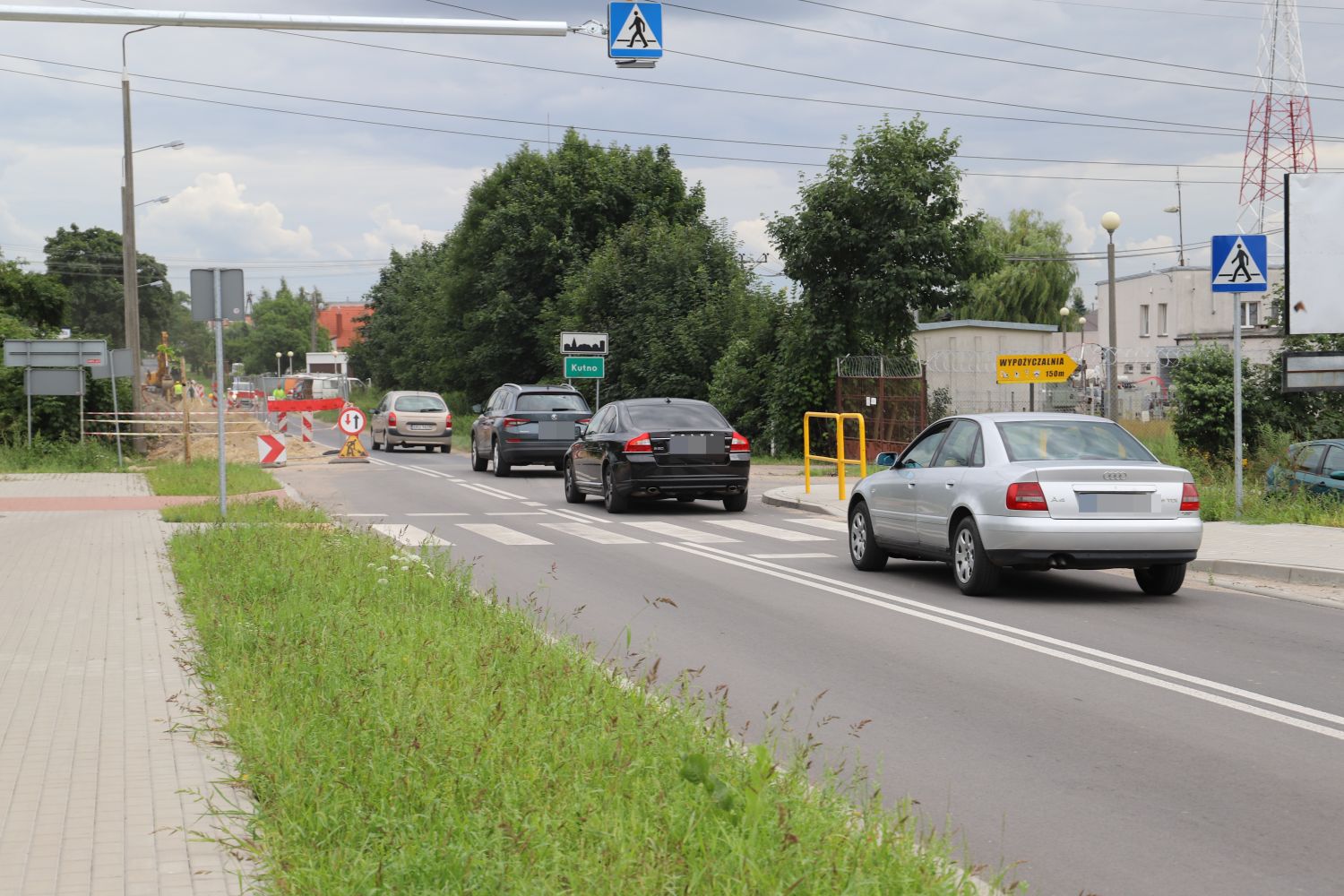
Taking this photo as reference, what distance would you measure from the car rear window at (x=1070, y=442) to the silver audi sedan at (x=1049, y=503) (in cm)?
1

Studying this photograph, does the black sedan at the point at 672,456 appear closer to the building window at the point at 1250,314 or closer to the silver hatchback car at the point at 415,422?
the silver hatchback car at the point at 415,422

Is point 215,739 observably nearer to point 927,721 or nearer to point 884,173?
point 927,721

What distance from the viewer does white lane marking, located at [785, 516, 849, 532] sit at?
60.1ft

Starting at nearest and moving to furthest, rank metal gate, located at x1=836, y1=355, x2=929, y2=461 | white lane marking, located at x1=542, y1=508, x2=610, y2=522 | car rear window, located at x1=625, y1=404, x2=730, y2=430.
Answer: white lane marking, located at x1=542, y1=508, x2=610, y2=522, car rear window, located at x1=625, y1=404, x2=730, y2=430, metal gate, located at x1=836, y1=355, x2=929, y2=461

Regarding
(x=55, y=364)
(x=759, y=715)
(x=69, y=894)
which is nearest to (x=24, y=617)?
(x=759, y=715)

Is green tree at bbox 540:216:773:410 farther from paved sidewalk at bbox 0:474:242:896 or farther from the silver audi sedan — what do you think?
paved sidewalk at bbox 0:474:242:896

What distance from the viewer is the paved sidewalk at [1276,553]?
12.1 meters

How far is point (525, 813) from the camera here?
4.75m

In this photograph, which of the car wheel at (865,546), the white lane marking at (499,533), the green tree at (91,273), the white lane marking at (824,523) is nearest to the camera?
the car wheel at (865,546)

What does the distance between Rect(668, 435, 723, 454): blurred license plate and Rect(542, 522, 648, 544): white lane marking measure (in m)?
1.99

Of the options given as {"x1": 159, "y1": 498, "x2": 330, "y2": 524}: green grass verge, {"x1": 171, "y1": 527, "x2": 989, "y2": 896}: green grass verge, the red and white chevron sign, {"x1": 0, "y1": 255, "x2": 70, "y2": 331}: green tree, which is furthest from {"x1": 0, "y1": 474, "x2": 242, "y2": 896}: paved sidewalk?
{"x1": 0, "y1": 255, "x2": 70, "y2": 331}: green tree

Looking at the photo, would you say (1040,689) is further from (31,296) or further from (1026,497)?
(31,296)

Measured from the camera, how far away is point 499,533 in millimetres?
17406

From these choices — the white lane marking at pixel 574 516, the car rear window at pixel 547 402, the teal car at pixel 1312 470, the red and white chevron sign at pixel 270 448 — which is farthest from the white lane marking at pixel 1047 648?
the car rear window at pixel 547 402
